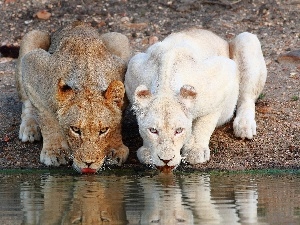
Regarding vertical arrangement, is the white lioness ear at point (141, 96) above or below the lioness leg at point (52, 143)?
above

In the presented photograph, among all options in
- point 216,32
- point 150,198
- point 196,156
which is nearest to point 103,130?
point 196,156

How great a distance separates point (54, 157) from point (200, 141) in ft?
5.16

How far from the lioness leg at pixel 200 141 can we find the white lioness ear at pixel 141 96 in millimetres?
→ 956

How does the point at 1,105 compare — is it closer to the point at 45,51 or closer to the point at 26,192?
the point at 45,51

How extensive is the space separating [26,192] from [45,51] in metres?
2.65

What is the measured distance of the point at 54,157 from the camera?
461 inches

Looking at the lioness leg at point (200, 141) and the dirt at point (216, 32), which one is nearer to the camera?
the lioness leg at point (200, 141)

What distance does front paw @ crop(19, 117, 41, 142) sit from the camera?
1240cm

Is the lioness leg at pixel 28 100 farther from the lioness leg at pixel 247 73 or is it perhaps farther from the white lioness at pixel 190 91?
the lioness leg at pixel 247 73

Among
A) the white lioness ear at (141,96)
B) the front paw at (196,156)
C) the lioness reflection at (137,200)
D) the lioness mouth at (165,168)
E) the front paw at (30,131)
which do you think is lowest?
the lioness reflection at (137,200)

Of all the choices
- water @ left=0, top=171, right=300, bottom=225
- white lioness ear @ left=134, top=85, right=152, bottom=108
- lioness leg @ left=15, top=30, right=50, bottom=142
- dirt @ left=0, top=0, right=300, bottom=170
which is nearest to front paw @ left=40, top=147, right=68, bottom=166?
dirt @ left=0, top=0, right=300, bottom=170

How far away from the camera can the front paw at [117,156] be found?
1155 cm

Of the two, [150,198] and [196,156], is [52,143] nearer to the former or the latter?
[196,156]

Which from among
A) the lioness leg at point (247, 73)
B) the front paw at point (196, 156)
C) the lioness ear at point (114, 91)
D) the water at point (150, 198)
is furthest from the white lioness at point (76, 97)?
the lioness leg at point (247, 73)
